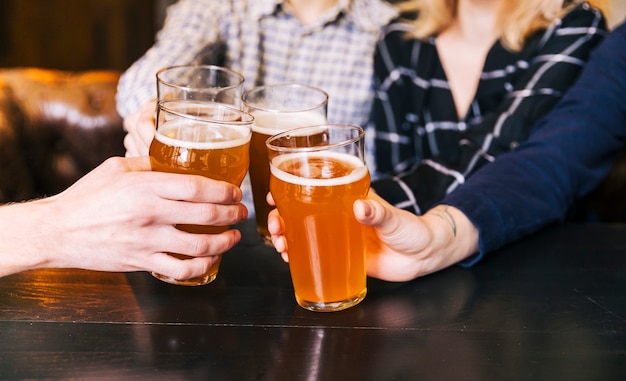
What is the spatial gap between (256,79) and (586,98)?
927 mm

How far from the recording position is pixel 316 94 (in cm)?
114

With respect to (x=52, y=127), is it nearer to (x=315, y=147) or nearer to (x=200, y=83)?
(x=200, y=83)

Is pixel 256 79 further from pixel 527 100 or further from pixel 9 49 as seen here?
pixel 9 49

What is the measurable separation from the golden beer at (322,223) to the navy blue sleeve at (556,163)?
0.90 ft

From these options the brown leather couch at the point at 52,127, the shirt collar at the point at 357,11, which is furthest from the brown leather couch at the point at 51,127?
the shirt collar at the point at 357,11

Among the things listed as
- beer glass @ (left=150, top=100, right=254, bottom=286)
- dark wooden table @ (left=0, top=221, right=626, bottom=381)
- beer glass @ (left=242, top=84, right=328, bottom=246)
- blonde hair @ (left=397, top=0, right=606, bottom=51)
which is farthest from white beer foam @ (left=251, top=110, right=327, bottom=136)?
blonde hair @ (left=397, top=0, right=606, bottom=51)

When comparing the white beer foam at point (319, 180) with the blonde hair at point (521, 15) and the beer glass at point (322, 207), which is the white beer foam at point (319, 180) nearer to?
the beer glass at point (322, 207)

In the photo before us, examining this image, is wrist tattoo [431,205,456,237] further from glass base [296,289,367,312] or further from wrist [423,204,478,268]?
glass base [296,289,367,312]

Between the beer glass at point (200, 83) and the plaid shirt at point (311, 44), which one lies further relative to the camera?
the plaid shirt at point (311, 44)

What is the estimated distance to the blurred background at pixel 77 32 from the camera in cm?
329

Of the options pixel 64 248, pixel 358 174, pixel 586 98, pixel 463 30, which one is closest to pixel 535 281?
pixel 358 174

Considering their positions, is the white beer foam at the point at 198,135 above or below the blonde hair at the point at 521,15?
below

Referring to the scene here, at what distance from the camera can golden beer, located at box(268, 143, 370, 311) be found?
0.86m

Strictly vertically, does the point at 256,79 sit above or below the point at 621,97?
below
